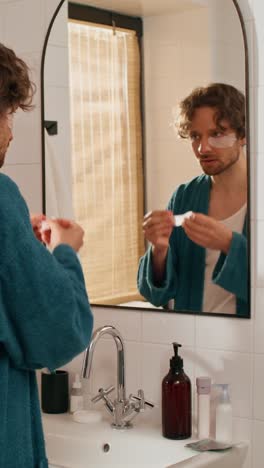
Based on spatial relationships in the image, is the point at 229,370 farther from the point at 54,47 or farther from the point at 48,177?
the point at 54,47

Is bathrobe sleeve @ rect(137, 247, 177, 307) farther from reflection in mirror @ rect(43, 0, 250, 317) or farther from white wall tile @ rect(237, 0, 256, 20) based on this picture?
white wall tile @ rect(237, 0, 256, 20)

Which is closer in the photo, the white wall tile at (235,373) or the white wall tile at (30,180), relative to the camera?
the white wall tile at (235,373)

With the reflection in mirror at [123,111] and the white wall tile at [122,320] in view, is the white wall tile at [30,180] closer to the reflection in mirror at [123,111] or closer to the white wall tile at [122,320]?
the reflection in mirror at [123,111]

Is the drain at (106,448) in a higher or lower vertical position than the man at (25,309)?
lower

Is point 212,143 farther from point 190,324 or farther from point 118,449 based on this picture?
point 118,449

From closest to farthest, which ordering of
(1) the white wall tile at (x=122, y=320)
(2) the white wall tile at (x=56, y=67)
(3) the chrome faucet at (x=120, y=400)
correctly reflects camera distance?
1. (3) the chrome faucet at (x=120, y=400)
2. (1) the white wall tile at (x=122, y=320)
3. (2) the white wall tile at (x=56, y=67)

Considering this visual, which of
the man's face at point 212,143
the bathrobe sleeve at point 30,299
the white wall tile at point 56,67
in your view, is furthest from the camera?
the white wall tile at point 56,67

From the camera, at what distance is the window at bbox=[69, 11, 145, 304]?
7.00 ft

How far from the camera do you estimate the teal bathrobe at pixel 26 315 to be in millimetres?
1368

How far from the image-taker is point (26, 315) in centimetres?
138

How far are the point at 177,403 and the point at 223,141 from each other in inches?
25.1

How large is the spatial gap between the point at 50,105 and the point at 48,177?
0.67ft

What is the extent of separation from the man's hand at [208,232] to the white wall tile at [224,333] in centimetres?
17

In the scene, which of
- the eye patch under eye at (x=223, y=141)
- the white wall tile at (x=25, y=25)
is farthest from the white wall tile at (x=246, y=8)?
the white wall tile at (x=25, y=25)
